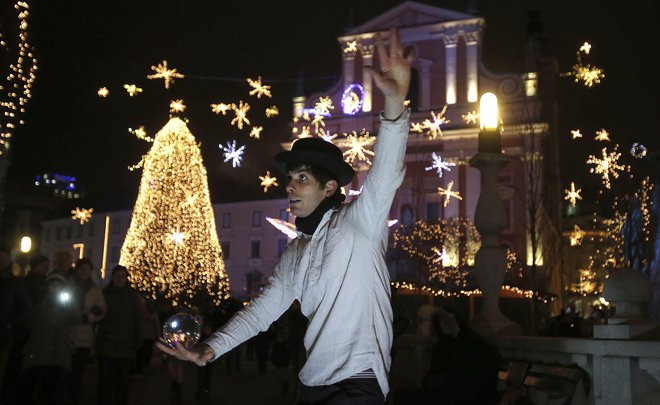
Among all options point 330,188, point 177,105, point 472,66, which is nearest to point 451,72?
point 472,66

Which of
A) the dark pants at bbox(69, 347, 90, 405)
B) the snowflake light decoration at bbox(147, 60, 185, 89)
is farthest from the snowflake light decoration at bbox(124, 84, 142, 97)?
the dark pants at bbox(69, 347, 90, 405)

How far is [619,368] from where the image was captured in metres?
4.90

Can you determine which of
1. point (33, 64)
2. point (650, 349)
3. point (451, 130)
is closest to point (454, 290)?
point (451, 130)

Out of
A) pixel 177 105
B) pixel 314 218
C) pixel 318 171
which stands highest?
pixel 177 105

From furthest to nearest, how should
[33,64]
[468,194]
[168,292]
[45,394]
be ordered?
[468,194] < [168,292] < [33,64] < [45,394]

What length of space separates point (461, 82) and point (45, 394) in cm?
3525

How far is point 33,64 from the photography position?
1216 cm

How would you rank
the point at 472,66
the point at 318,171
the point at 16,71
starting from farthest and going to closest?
the point at 472,66 < the point at 16,71 < the point at 318,171

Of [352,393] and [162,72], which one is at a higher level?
[162,72]

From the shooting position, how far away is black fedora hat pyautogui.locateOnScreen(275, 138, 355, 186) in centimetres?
328

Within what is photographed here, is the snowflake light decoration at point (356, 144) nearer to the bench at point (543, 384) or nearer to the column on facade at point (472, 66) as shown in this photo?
the column on facade at point (472, 66)

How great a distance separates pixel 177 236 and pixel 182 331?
Result: 77.9 feet

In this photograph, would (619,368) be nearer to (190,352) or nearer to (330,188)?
(330,188)

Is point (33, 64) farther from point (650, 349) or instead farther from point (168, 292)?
point (168, 292)
